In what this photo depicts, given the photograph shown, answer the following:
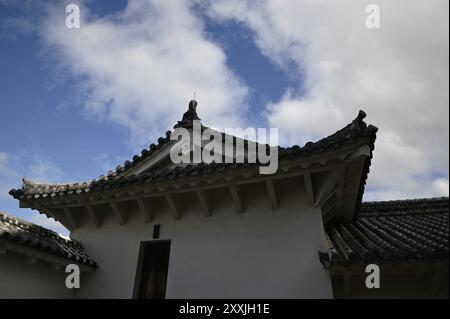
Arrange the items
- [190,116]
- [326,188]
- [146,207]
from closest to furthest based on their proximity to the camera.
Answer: [326,188] < [146,207] < [190,116]

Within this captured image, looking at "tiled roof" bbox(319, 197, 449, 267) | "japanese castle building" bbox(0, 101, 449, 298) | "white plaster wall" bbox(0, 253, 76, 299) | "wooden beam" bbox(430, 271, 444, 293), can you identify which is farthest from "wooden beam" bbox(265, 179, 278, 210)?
"white plaster wall" bbox(0, 253, 76, 299)

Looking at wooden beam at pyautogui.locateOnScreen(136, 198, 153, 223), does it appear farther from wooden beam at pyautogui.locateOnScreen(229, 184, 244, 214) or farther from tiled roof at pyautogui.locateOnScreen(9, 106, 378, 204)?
wooden beam at pyautogui.locateOnScreen(229, 184, 244, 214)

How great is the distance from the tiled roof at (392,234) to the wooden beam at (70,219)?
604cm

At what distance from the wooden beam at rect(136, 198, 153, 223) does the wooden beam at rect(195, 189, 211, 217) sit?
4.40 feet

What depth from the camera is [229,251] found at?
638 cm

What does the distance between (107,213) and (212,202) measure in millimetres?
2885

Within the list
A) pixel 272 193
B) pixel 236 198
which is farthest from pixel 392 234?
pixel 236 198

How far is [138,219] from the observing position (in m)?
7.58

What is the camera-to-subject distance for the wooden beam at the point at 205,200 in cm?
658

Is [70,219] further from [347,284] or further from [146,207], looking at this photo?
[347,284]

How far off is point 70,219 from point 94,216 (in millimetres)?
750

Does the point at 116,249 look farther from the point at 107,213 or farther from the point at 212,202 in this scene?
the point at 212,202

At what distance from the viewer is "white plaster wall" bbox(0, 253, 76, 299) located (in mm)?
5930
